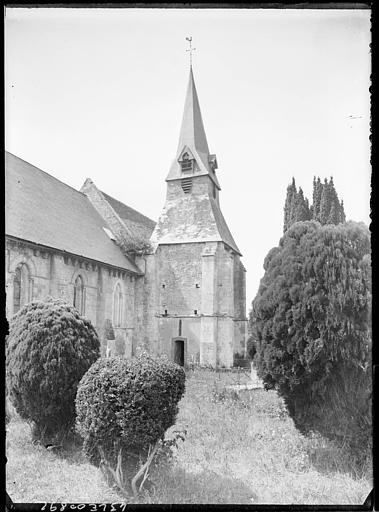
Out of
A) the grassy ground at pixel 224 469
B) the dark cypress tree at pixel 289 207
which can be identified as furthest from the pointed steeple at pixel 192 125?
the grassy ground at pixel 224 469

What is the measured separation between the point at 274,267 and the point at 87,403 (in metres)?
2.99

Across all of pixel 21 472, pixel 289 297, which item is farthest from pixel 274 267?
pixel 21 472

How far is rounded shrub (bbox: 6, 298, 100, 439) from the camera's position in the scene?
5027mm

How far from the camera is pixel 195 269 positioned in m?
8.21

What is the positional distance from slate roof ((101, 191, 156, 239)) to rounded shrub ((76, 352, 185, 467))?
281 centimetres

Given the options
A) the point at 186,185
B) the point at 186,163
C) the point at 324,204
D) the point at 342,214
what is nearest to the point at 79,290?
the point at 186,185

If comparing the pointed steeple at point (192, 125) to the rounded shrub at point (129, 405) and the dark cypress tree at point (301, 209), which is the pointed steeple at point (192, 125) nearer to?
the dark cypress tree at point (301, 209)

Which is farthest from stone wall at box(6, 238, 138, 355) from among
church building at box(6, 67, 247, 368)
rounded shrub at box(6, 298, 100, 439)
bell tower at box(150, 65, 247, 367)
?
rounded shrub at box(6, 298, 100, 439)

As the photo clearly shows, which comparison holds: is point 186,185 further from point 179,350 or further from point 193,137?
point 179,350

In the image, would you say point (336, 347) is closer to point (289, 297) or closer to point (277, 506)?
point (289, 297)

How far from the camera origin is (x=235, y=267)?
7.09 meters

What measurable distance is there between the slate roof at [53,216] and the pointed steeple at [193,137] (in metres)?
2.09

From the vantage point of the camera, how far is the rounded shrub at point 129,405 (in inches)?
156

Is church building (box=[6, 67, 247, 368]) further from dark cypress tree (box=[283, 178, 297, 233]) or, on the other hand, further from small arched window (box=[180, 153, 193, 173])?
dark cypress tree (box=[283, 178, 297, 233])
